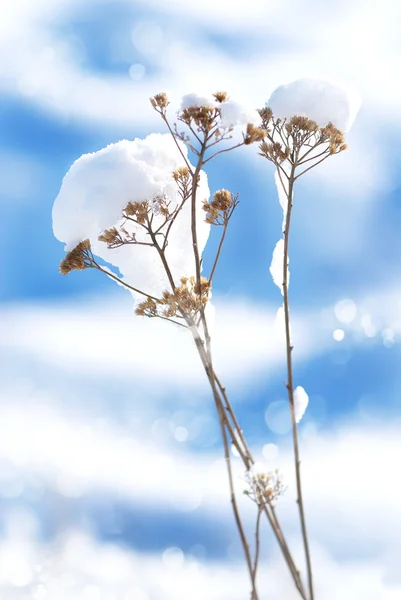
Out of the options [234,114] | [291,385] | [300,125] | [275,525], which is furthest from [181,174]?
[275,525]

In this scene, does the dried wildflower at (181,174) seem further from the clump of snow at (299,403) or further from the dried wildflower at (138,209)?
the clump of snow at (299,403)

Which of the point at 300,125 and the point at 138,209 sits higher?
the point at 300,125

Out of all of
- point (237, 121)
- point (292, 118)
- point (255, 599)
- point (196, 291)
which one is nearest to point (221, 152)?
point (237, 121)

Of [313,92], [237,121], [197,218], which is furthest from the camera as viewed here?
[197,218]

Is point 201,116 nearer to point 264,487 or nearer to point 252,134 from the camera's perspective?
point 252,134

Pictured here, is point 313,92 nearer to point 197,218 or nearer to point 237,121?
point 237,121

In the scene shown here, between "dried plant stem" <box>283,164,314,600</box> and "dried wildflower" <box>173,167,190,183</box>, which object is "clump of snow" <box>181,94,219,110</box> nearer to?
"dried wildflower" <box>173,167,190,183</box>
